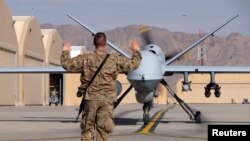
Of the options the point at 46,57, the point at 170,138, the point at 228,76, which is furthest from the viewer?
the point at 228,76

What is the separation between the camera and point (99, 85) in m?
7.28

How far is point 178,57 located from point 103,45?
50.3 feet

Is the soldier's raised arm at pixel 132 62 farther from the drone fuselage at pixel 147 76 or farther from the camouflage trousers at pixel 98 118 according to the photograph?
the drone fuselage at pixel 147 76

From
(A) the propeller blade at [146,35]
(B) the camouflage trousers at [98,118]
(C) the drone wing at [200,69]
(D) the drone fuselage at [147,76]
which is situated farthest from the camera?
(A) the propeller blade at [146,35]

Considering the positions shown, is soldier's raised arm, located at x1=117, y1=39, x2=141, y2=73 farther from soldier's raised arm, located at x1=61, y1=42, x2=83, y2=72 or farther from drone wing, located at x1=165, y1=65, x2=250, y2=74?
drone wing, located at x1=165, y1=65, x2=250, y2=74

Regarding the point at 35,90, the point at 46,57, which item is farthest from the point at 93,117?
the point at 46,57

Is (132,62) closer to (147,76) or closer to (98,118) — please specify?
(98,118)

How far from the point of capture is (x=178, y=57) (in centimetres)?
2245

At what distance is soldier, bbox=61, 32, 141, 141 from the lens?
725 cm

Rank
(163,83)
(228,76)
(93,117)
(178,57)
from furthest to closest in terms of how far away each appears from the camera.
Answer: (228,76), (178,57), (163,83), (93,117)

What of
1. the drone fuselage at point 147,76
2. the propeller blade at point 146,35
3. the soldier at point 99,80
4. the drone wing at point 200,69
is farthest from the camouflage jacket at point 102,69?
the propeller blade at point 146,35

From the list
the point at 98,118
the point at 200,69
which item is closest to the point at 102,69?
the point at 98,118

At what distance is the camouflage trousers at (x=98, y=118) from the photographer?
285 inches

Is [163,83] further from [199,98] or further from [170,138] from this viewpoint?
[199,98]
